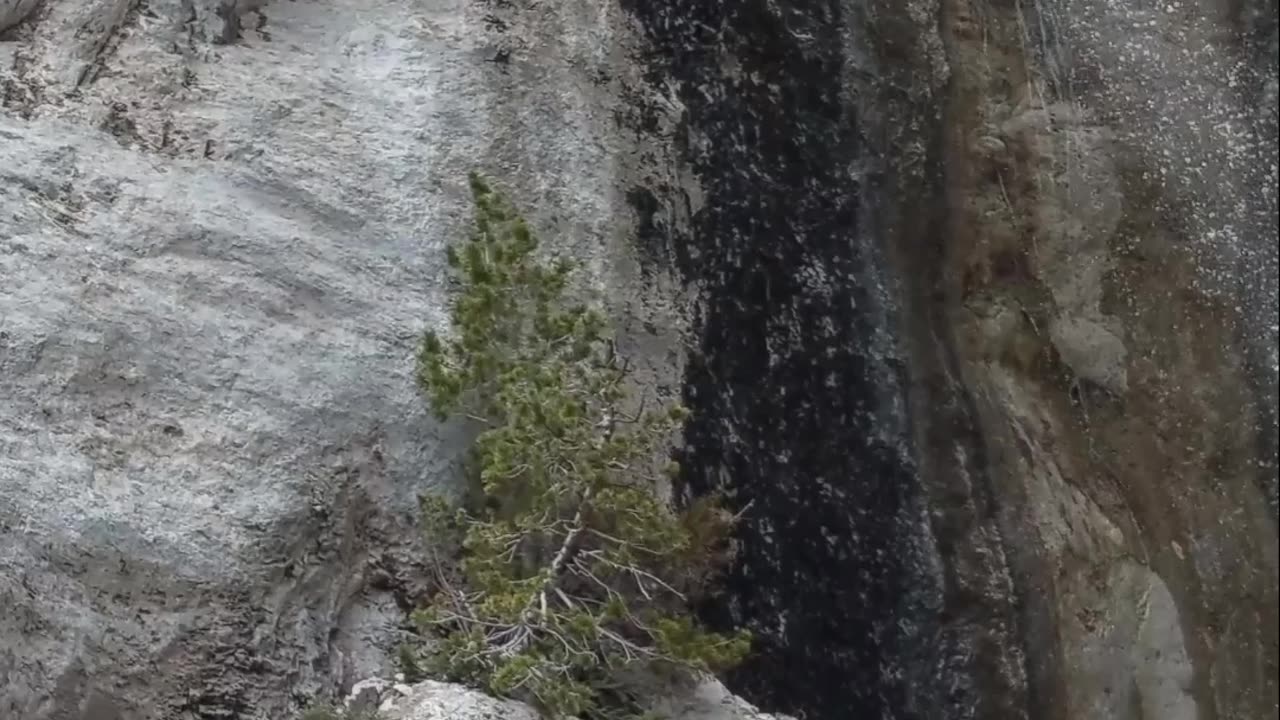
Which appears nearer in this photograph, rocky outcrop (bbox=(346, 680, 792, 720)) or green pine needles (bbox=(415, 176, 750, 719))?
rocky outcrop (bbox=(346, 680, 792, 720))

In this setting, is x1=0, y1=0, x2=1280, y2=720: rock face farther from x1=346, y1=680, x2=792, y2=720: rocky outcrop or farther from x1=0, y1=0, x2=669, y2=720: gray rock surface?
x1=346, y1=680, x2=792, y2=720: rocky outcrop

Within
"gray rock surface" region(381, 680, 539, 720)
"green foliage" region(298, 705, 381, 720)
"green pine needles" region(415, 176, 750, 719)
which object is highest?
"green pine needles" region(415, 176, 750, 719)

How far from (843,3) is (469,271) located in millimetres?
1801

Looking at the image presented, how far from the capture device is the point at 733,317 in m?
4.78

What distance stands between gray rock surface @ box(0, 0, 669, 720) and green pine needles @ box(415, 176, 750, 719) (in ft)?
0.79

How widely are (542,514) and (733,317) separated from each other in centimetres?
124

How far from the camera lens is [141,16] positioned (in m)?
4.36

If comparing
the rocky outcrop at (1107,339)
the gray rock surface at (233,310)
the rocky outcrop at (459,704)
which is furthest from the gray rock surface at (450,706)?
the rocky outcrop at (1107,339)

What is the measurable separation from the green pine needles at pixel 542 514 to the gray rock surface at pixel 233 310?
0.79 ft

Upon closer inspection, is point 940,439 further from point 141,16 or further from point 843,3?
point 141,16

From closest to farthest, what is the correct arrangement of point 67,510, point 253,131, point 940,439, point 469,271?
point 67,510, point 469,271, point 253,131, point 940,439

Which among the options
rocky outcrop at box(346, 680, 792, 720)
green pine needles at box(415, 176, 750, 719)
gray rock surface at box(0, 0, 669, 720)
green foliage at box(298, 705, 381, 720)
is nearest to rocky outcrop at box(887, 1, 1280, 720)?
rocky outcrop at box(346, 680, 792, 720)

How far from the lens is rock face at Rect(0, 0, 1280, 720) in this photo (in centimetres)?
384

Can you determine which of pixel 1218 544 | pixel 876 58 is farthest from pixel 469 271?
pixel 1218 544
